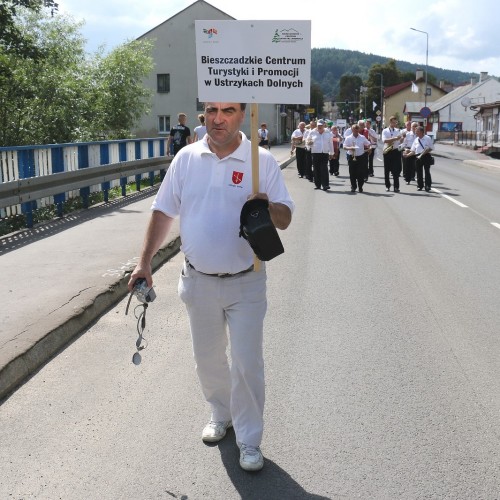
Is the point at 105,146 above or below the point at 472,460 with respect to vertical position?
above

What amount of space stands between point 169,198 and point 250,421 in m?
1.18

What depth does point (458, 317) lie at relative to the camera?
21.6 feet

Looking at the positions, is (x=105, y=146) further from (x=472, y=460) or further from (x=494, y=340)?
(x=472, y=460)

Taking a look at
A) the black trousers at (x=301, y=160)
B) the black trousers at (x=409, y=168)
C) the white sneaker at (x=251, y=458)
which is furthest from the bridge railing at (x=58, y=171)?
the black trousers at (x=409, y=168)

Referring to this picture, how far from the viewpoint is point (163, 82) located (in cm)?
6362

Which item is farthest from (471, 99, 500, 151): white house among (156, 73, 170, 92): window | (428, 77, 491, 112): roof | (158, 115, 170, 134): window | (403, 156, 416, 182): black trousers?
(403, 156, 416, 182): black trousers

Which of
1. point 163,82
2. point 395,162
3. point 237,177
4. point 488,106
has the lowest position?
point 395,162

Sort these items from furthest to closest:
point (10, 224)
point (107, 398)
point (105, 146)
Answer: point (105, 146) < point (10, 224) < point (107, 398)

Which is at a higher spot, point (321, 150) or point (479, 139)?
point (321, 150)

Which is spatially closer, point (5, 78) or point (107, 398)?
point (107, 398)

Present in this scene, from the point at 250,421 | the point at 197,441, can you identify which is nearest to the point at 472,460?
the point at 250,421

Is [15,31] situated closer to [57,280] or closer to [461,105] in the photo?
[57,280]

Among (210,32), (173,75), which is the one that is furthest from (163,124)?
(210,32)

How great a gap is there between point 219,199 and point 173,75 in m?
61.6
